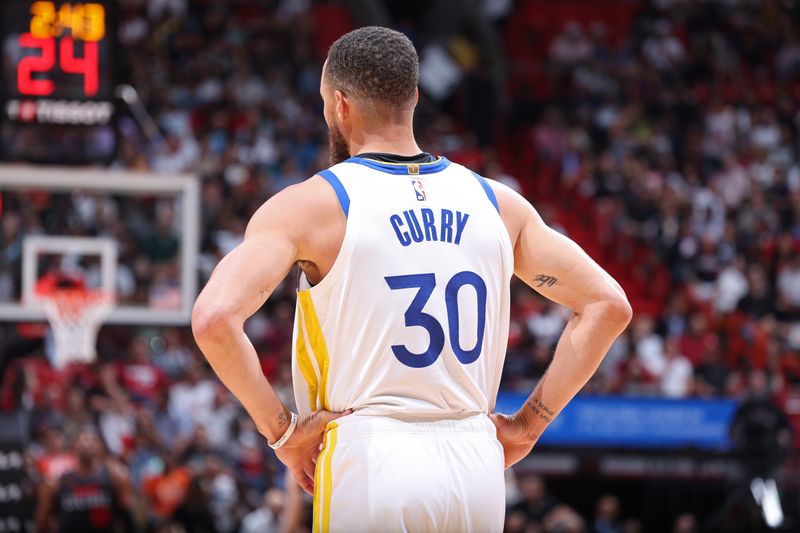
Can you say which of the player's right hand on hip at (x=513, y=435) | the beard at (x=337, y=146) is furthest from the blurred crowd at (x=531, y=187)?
the beard at (x=337, y=146)

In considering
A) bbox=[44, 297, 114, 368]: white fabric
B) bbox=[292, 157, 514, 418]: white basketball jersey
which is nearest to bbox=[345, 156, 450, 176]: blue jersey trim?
bbox=[292, 157, 514, 418]: white basketball jersey

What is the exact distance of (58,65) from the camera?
10.1m

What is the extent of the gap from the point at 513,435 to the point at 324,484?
659mm

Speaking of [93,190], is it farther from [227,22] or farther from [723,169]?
[723,169]

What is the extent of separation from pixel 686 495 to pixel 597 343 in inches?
469

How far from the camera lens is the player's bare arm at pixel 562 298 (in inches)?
143

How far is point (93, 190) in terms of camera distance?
34.7 ft

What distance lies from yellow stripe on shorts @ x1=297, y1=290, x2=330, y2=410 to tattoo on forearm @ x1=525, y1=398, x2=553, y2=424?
660 mm

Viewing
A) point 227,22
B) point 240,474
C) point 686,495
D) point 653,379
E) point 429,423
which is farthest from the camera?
point 227,22

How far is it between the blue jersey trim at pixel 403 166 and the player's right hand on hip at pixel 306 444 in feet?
2.18

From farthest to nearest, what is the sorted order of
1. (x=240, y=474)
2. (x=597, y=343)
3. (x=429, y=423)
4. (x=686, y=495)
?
(x=686, y=495) → (x=240, y=474) → (x=597, y=343) → (x=429, y=423)

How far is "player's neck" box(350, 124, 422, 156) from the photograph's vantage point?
3.53 meters

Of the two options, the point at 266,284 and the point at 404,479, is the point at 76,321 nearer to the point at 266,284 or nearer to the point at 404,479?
the point at 266,284

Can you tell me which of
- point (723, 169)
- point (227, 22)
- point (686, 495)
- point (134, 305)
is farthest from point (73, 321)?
point (723, 169)
